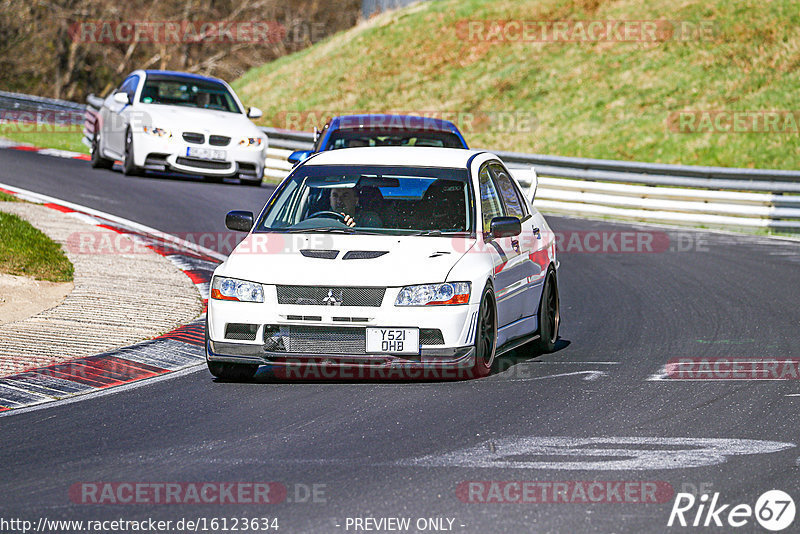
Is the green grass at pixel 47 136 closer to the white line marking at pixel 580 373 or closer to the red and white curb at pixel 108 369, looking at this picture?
the red and white curb at pixel 108 369

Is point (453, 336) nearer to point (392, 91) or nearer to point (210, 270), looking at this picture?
→ point (210, 270)

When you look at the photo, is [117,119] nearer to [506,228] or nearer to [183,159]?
[183,159]

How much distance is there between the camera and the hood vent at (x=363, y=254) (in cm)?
889

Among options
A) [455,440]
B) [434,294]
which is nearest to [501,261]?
[434,294]

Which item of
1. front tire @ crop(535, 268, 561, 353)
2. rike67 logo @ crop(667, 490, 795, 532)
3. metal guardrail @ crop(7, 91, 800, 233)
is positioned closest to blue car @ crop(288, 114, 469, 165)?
front tire @ crop(535, 268, 561, 353)

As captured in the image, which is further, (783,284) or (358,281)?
(783,284)

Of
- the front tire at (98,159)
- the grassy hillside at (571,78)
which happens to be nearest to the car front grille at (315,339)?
the front tire at (98,159)

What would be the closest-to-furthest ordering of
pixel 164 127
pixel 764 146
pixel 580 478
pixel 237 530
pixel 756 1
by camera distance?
1. pixel 237 530
2. pixel 580 478
3. pixel 164 127
4. pixel 764 146
5. pixel 756 1

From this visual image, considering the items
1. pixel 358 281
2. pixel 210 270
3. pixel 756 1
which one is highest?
pixel 756 1

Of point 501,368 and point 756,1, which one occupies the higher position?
point 756,1

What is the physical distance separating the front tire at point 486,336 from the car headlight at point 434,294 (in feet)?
0.63

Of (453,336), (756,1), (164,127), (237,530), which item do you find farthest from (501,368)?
(756,1)

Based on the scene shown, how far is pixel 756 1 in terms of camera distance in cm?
3516

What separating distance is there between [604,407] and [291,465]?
2.36 m
